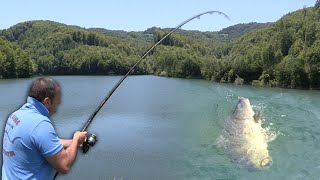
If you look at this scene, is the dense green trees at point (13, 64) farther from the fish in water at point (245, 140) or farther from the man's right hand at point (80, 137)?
the man's right hand at point (80, 137)

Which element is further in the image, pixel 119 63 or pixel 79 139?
pixel 119 63

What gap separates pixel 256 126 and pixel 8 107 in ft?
80.7

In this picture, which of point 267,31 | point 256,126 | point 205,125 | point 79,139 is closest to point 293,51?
point 267,31

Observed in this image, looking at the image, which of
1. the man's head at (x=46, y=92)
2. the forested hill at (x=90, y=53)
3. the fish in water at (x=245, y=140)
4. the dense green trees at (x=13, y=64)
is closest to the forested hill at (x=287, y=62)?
the forested hill at (x=90, y=53)

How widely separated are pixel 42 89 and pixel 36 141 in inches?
17.8

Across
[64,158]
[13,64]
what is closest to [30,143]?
[64,158]

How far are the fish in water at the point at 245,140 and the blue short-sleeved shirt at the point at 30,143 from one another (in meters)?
13.6

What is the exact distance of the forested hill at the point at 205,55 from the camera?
6819 centimetres

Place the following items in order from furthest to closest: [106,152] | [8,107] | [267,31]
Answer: [267,31] → [8,107] → [106,152]

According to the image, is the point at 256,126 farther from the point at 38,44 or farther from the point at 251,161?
the point at 38,44

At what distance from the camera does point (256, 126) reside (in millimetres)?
21641

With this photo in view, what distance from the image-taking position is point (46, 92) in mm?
3555

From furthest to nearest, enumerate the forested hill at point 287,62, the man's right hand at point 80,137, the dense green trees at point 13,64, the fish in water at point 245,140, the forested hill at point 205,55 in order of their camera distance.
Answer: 1. the dense green trees at point 13,64
2. the forested hill at point 205,55
3. the forested hill at point 287,62
4. the fish in water at point 245,140
5. the man's right hand at point 80,137

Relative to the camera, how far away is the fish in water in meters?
16.8
